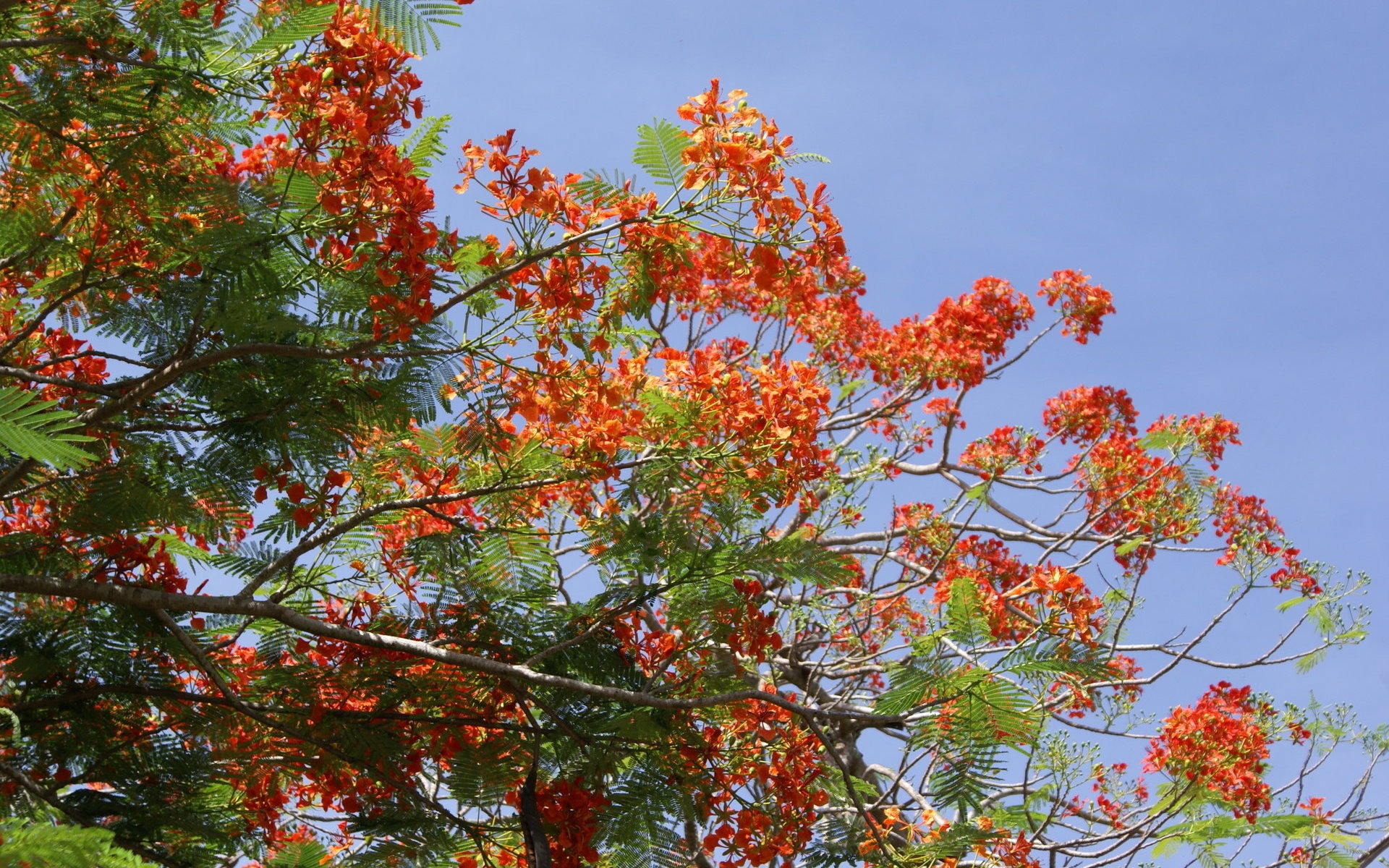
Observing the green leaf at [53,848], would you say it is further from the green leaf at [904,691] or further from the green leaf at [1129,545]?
the green leaf at [1129,545]

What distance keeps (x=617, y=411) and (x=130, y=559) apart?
1.95 meters

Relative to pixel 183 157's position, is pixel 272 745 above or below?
below

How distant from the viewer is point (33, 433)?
228cm

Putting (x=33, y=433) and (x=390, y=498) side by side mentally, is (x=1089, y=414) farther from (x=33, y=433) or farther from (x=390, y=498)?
(x=33, y=433)

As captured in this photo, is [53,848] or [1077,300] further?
[1077,300]

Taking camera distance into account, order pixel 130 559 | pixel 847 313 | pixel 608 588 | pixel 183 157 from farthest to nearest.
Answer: pixel 847 313
pixel 608 588
pixel 130 559
pixel 183 157

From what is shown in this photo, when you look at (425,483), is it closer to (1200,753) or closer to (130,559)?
(130,559)

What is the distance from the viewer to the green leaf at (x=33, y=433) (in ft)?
7.32

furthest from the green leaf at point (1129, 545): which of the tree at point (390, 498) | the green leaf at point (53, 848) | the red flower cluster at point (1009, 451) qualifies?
the green leaf at point (53, 848)

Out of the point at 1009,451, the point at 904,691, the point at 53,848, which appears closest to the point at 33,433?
the point at 53,848

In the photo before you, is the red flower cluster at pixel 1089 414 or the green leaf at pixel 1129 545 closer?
the green leaf at pixel 1129 545

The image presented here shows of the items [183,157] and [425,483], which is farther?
[425,483]

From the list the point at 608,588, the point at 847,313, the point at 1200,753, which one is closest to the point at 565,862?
the point at 608,588

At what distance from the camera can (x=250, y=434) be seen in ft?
14.3
